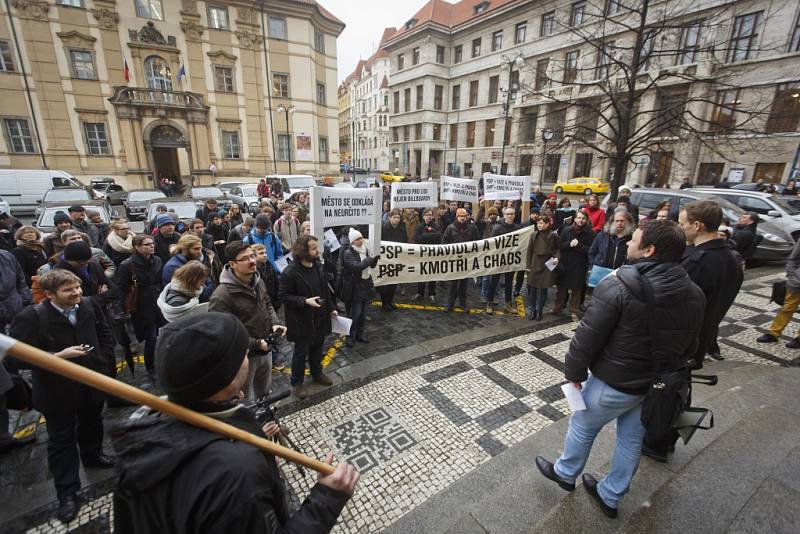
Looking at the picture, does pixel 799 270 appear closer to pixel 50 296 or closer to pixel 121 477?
pixel 121 477

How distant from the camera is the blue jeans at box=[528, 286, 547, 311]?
252 inches

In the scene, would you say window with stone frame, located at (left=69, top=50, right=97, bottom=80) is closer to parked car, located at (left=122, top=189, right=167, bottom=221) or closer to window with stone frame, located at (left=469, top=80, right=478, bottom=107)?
parked car, located at (left=122, top=189, right=167, bottom=221)

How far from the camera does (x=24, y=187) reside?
15539 millimetres

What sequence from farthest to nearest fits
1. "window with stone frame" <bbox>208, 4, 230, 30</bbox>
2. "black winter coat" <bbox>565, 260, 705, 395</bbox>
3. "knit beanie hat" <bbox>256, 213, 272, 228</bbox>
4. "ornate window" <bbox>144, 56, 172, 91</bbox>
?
"window with stone frame" <bbox>208, 4, 230, 30</bbox> < "ornate window" <bbox>144, 56, 172, 91</bbox> < "knit beanie hat" <bbox>256, 213, 272, 228</bbox> < "black winter coat" <bbox>565, 260, 705, 395</bbox>

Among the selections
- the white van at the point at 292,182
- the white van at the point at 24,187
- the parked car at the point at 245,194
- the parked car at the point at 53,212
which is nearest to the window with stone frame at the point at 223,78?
the white van at the point at 292,182

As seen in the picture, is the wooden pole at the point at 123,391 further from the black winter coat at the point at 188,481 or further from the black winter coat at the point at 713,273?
the black winter coat at the point at 713,273

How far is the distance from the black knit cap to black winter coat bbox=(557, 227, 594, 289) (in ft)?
20.5

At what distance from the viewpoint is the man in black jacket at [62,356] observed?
8.66 ft

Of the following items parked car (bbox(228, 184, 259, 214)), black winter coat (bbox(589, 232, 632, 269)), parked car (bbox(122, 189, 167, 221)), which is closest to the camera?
black winter coat (bbox(589, 232, 632, 269))

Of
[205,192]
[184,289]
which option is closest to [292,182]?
[205,192]

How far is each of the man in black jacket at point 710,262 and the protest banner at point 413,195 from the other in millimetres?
5235

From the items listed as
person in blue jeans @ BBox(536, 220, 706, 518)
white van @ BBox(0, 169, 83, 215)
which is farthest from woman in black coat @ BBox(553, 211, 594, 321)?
white van @ BBox(0, 169, 83, 215)

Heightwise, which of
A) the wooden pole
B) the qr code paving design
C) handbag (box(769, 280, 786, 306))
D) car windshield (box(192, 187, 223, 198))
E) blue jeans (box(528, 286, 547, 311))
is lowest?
the qr code paving design

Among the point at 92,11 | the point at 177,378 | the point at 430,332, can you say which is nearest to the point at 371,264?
the point at 430,332
